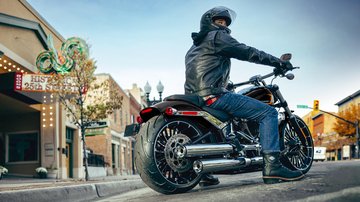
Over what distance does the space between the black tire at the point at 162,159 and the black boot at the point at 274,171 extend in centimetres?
69

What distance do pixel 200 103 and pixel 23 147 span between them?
20.1m

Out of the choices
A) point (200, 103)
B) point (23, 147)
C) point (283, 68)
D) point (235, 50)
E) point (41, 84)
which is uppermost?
point (41, 84)

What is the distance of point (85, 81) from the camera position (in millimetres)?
17391

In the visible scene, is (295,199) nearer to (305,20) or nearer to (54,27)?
(305,20)

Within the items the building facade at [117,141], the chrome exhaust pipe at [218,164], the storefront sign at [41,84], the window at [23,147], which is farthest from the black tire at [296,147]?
the building facade at [117,141]

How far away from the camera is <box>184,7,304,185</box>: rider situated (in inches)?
159

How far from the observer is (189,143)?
3812 mm

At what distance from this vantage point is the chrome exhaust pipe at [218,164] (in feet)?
12.2

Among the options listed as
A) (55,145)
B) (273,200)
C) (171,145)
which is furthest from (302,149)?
(55,145)

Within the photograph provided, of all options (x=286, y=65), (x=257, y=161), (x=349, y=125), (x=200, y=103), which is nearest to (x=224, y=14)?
(x=286, y=65)

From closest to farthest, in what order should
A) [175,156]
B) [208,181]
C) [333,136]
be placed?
[175,156], [208,181], [333,136]

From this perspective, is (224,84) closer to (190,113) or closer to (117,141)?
(190,113)

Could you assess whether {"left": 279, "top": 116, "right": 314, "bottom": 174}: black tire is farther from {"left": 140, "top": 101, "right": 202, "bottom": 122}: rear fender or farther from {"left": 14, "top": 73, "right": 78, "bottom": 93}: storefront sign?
{"left": 14, "top": 73, "right": 78, "bottom": 93}: storefront sign

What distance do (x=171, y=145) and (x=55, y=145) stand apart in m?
19.1
